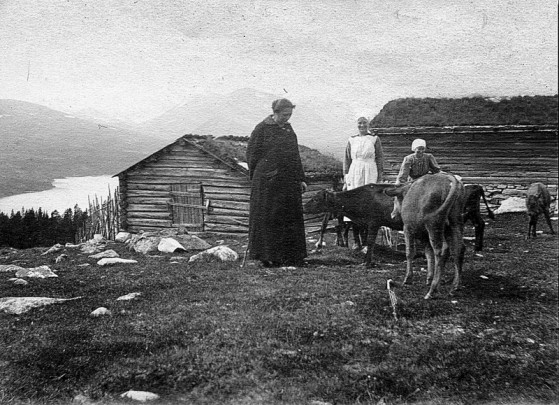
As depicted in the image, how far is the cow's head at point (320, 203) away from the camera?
688 cm

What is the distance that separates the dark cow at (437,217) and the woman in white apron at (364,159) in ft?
8.89

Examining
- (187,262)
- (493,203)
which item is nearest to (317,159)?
(493,203)

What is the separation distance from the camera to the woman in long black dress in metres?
6.31

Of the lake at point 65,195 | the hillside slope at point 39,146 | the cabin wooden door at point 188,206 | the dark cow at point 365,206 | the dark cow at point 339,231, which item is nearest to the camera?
the hillside slope at point 39,146

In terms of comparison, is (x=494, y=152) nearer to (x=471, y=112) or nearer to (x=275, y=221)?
(x=471, y=112)

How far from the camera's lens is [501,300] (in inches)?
175

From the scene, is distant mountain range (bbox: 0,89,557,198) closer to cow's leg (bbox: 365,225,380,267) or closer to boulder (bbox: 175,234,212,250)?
cow's leg (bbox: 365,225,380,267)

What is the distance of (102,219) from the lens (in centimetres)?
1539

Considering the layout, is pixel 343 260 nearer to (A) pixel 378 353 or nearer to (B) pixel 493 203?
(A) pixel 378 353

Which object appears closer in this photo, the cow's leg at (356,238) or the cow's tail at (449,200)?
the cow's tail at (449,200)

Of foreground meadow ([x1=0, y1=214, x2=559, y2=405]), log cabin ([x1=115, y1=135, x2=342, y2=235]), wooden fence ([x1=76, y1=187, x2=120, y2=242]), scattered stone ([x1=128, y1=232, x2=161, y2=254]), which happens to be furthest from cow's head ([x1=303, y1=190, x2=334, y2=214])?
wooden fence ([x1=76, y1=187, x2=120, y2=242])

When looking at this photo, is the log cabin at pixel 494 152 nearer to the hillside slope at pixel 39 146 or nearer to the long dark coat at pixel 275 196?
the hillside slope at pixel 39 146

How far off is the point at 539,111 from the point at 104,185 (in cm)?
1455

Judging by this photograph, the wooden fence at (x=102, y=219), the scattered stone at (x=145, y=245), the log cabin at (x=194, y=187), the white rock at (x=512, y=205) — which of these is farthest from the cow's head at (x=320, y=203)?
the wooden fence at (x=102, y=219)
